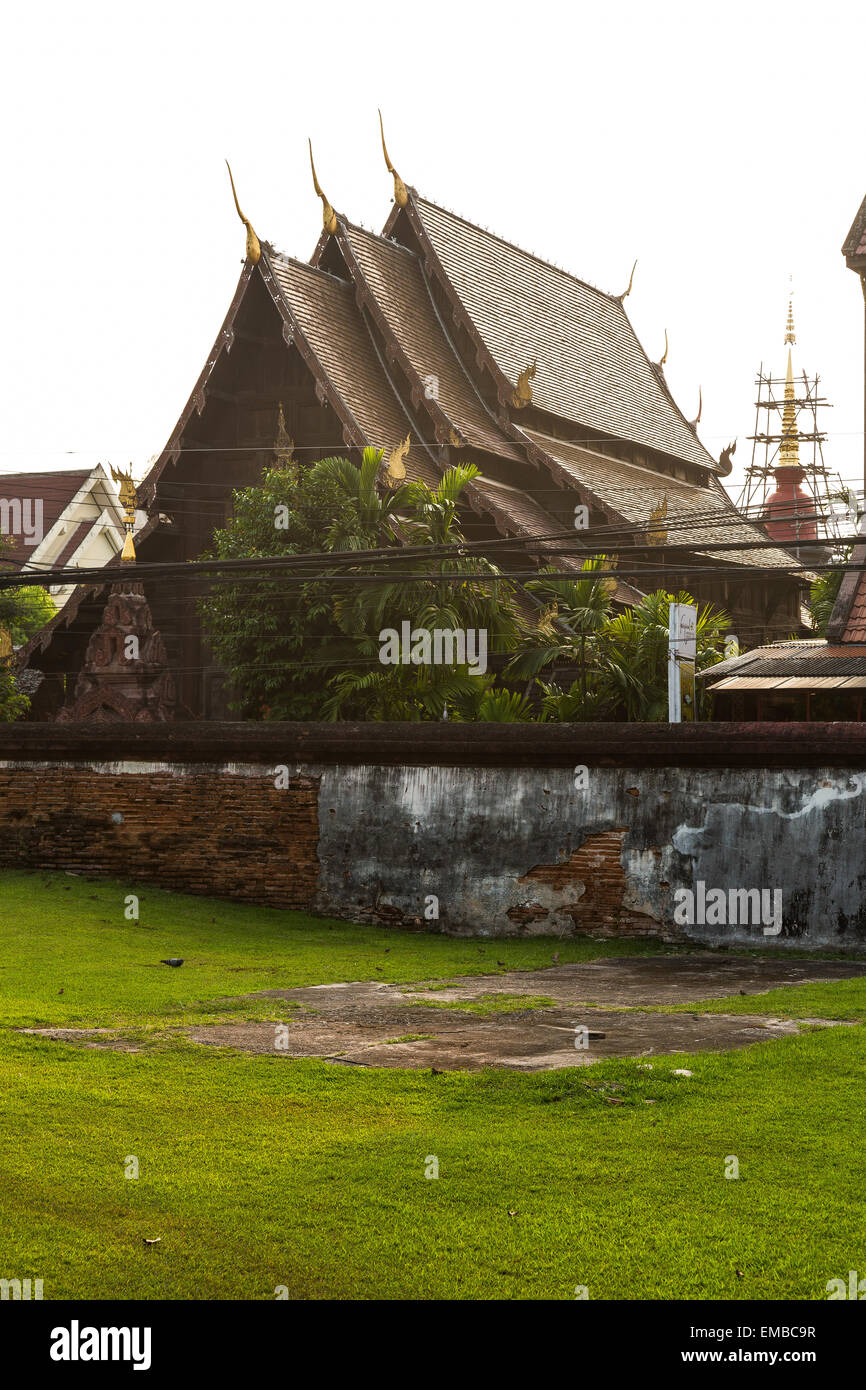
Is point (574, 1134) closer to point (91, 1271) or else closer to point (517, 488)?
point (91, 1271)

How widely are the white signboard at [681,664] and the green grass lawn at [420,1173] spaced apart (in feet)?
19.6

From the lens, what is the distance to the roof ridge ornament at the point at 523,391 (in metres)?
23.5

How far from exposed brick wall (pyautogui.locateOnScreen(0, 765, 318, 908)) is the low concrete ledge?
9.4 inches

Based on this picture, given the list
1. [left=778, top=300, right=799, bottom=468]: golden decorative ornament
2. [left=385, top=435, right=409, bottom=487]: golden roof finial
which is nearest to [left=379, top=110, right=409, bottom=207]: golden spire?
[left=385, top=435, right=409, bottom=487]: golden roof finial

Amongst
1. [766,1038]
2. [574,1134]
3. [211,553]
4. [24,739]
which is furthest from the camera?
[211,553]

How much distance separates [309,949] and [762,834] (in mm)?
4213

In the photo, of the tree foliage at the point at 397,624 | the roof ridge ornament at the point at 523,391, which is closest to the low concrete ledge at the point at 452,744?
the tree foliage at the point at 397,624

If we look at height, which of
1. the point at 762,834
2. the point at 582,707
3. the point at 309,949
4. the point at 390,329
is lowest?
the point at 309,949

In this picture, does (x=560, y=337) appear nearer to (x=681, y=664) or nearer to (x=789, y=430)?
(x=681, y=664)

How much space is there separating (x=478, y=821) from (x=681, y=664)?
310 centimetres

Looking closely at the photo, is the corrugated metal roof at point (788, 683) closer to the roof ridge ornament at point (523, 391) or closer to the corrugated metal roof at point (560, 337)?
the roof ridge ornament at point (523, 391)

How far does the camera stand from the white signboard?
47.1ft

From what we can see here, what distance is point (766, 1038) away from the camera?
7.95 meters

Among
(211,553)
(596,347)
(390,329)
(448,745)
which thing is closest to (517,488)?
(390,329)
